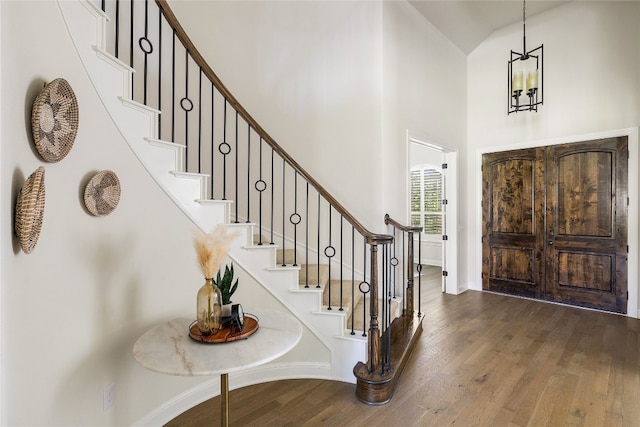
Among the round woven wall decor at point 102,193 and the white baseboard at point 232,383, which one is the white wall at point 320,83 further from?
the round woven wall decor at point 102,193

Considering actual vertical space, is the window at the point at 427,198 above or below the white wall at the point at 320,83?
below

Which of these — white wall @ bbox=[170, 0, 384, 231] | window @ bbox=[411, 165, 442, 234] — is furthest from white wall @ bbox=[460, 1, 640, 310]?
white wall @ bbox=[170, 0, 384, 231]

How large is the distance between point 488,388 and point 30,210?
9.60ft

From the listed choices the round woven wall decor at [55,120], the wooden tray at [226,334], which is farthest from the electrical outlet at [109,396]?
the round woven wall decor at [55,120]

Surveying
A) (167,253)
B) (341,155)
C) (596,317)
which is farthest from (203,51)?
(596,317)

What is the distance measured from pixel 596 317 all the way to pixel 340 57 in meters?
4.42

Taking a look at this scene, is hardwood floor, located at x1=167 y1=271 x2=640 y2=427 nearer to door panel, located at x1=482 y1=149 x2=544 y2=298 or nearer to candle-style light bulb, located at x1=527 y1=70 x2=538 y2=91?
door panel, located at x1=482 y1=149 x2=544 y2=298

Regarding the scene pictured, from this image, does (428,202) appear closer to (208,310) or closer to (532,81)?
(532,81)

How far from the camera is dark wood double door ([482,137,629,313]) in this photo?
12.8ft

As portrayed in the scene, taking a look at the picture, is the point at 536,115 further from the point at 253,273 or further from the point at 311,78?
the point at 253,273

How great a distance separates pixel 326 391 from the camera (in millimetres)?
2316

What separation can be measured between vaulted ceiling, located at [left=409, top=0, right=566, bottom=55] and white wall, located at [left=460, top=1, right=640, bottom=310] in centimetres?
20

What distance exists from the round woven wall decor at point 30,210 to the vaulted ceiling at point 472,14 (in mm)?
4251

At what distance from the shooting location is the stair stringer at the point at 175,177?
A: 60.2 inches
